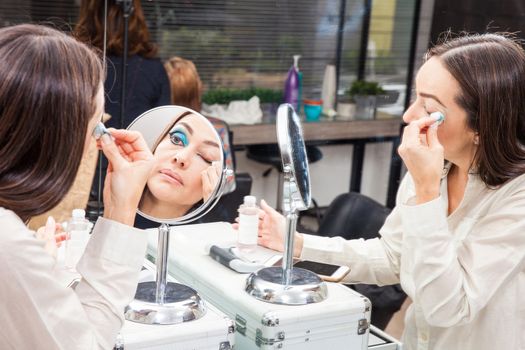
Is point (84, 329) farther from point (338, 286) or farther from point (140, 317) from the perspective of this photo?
point (338, 286)

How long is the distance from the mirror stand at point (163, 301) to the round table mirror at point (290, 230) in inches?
5.1

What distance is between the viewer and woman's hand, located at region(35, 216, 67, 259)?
1403 millimetres

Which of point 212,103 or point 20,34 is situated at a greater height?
point 20,34

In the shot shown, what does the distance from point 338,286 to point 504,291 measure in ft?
1.00

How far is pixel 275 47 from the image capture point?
3285mm

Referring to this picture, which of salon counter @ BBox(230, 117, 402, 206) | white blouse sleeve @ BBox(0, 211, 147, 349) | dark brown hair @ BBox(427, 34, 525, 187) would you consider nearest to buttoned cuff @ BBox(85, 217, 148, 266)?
white blouse sleeve @ BBox(0, 211, 147, 349)

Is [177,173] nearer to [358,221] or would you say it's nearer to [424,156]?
[424,156]

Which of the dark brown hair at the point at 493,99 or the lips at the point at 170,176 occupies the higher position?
the dark brown hair at the point at 493,99

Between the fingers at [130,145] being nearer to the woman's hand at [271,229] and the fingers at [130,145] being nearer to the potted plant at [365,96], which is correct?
the woman's hand at [271,229]

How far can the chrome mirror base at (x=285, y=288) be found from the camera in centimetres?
137

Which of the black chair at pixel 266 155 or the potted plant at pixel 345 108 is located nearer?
the black chair at pixel 266 155

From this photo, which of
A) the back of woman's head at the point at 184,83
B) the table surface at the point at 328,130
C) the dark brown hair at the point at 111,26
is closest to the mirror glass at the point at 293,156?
the dark brown hair at the point at 111,26

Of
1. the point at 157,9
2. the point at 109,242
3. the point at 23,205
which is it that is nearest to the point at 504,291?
the point at 109,242

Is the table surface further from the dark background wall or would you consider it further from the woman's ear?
the woman's ear
